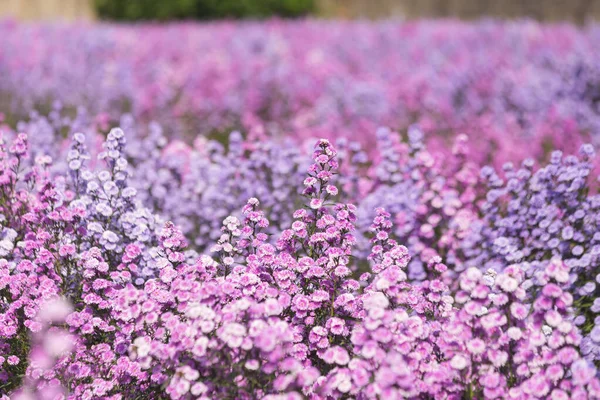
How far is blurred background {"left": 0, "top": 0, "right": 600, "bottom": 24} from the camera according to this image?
48.5 feet

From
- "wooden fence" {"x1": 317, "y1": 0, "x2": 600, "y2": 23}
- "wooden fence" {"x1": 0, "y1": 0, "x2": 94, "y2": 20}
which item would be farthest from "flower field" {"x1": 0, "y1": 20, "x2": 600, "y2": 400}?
"wooden fence" {"x1": 0, "y1": 0, "x2": 94, "y2": 20}

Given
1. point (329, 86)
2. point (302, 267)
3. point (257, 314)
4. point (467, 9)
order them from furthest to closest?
point (467, 9) → point (329, 86) → point (302, 267) → point (257, 314)

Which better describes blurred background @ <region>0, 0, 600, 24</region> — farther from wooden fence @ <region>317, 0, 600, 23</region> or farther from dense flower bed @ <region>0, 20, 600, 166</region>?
dense flower bed @ <region>0, 20, 600, 166</region>

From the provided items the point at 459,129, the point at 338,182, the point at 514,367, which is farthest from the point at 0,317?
the point at 459,129

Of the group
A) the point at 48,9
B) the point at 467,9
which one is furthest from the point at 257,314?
the point at 48,9

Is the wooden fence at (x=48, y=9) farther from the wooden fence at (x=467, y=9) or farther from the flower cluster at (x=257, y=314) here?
the flower cluster at (x=257, y=314)

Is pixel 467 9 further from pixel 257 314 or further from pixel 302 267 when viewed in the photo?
pixel 257 314

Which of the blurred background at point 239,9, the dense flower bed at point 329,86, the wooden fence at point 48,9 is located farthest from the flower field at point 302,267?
the wooden fence at point 48,9

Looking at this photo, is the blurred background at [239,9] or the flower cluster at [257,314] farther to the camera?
the blurred background at [239,9]

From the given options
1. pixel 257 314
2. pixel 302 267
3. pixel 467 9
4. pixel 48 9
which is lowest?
pixel 257 314

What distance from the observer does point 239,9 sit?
1606 cm

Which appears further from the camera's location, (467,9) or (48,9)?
(48,9)

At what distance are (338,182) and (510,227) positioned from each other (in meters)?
1.18

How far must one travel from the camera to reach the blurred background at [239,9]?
48.5ft
